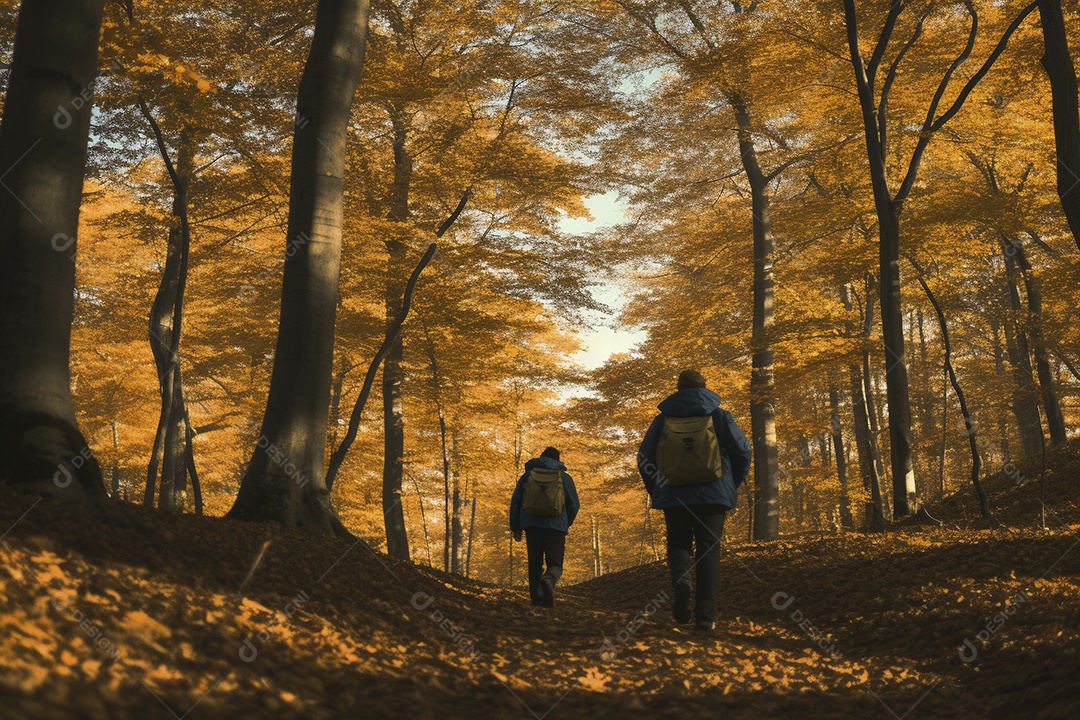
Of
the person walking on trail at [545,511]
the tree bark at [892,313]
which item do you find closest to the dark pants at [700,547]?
the person walking on trail at [545,511]

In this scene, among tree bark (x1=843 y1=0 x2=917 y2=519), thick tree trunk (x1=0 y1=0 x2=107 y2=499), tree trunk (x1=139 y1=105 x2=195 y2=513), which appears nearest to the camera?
thick tree trunk (x1=0 y1=0 x2=107 y2=499)

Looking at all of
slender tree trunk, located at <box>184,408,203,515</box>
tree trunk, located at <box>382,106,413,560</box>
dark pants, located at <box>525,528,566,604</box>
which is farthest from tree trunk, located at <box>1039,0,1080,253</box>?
slender tree trunk, located at <box>184,408,203,515</box>

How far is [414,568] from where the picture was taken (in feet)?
20.4

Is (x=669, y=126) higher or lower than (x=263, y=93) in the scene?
higher

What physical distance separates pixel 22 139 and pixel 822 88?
11.3m

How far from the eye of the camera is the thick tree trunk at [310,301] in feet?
19.1

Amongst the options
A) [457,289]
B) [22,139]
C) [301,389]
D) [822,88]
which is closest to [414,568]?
[301,389]

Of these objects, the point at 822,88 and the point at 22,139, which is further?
the point at 822,88

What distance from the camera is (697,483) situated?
17.1 feet

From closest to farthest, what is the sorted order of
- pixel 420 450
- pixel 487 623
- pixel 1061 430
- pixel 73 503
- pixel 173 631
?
pixel 173 631 → pixel 73 503 → pixel 487 623 → pixel 1061 430 → pixel 420 450

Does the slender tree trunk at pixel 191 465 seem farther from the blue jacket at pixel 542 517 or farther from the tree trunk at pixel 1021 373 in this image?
the tree trunk at pixel 1021 373

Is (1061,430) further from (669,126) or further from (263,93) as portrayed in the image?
(263,93)

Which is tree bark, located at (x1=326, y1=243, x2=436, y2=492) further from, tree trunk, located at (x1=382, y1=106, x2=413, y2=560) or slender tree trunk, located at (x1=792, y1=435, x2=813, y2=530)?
slender tree trunk, located at (x1=792, y1=435, x2=813, y2=530)

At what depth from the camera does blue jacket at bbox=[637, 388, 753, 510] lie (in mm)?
5215
